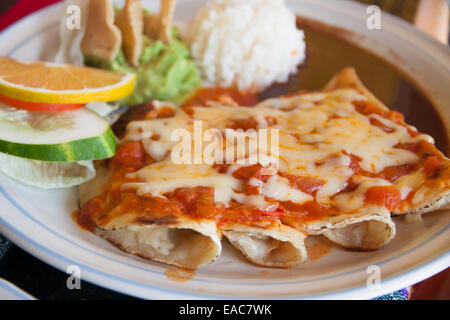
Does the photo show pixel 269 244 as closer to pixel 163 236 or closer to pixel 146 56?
pixel 163 236

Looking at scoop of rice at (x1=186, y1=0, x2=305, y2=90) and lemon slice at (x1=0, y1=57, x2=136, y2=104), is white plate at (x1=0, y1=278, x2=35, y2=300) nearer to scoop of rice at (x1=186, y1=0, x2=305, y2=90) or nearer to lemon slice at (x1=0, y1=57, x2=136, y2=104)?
lemon slice at (x1=0, y1=57, x2=136, y2=104)

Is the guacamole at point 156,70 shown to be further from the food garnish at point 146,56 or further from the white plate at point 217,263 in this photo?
the white plate at point 217,263

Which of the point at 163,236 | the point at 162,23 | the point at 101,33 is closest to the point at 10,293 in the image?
the point at 163,236

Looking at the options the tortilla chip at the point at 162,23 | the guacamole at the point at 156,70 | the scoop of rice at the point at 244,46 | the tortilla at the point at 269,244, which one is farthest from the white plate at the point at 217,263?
the scoop of rice at the point at 244,46

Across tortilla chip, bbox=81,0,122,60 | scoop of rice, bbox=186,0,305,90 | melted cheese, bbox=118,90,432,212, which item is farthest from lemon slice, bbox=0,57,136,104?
scoop of rice, bbox=186,0,305,90

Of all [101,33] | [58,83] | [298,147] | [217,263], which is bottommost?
[217,263]
